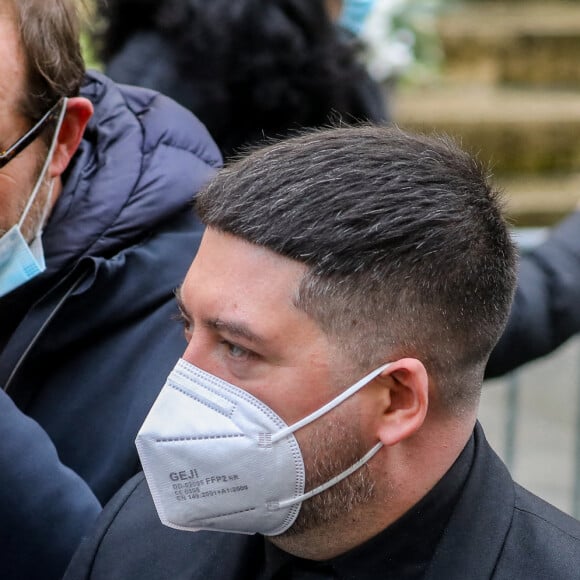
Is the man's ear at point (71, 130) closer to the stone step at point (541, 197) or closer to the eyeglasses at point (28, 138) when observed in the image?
the eyeglasses at point (28, 138)

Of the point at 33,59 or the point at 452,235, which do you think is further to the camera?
the point at 33,59

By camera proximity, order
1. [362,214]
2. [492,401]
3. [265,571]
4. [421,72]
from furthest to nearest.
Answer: [421,72] < [492,401] < [265,571] < [362,214]

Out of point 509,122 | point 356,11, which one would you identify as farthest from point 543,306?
point 509,122

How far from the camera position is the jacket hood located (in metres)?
2.37

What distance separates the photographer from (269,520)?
183cm

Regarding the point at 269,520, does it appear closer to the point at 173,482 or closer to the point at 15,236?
the point at 173,482

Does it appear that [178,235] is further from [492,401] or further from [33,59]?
[492,401]

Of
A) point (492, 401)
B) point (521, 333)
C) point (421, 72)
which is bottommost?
point (492, 401)

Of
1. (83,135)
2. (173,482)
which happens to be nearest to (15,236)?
(83,135)

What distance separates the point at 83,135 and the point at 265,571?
107cm

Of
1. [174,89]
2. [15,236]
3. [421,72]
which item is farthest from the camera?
[421,72]

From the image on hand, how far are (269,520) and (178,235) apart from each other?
2.60 feet

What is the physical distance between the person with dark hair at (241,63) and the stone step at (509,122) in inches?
179

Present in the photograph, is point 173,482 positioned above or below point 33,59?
below
